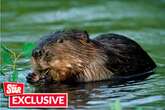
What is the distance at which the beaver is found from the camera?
28.2ft

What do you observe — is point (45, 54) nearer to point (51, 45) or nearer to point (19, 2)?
point (51, 45)

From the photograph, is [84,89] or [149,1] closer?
[84,89]

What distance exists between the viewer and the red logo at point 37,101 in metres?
7.28

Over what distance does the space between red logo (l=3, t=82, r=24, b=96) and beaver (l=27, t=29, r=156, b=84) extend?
1.92 feet

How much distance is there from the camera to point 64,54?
869 cm

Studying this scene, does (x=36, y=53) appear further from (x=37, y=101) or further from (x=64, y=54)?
(x=37, y=101)

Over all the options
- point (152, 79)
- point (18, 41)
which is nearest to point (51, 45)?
point (152, 79)

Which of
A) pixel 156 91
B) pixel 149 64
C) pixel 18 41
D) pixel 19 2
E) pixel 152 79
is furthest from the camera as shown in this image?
pixel 19 2

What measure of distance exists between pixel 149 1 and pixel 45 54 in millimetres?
6867

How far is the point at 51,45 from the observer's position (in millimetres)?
8633

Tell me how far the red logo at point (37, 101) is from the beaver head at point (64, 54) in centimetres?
73

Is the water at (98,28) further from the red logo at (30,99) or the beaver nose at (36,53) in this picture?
the beaver nose at (36,53)

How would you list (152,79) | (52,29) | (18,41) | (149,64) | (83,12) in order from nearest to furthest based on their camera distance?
1. (152,79)
2. (149,64)
3. (18,41)
4. (52,29)
5. (83,12)

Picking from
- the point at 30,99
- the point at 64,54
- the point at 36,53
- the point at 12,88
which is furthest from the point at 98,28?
the point at 30,99
